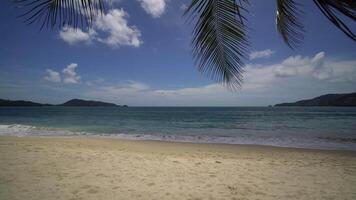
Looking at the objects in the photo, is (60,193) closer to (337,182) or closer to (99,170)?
(99,170)

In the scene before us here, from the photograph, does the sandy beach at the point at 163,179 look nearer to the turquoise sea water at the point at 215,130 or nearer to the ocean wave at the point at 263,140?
the ocean wave at the point at 263,140

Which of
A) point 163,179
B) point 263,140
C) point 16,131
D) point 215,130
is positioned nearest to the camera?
point 163,179

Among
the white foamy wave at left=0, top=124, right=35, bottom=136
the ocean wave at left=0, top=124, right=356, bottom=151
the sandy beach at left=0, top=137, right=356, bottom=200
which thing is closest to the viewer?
the sandy beach at left=0, top=137, right=356, bottom=200

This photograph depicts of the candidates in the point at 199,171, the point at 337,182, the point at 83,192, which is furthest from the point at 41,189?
the point at 337,182

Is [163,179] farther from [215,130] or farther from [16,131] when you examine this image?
[16,131]

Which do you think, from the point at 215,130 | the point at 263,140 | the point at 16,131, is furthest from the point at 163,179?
the point at 16,131

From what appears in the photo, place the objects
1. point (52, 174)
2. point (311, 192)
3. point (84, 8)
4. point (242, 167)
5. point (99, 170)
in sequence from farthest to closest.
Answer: point (242, 167) < point (99, 170) < point (52, 174) < point (311, 192) < point (84, 8)

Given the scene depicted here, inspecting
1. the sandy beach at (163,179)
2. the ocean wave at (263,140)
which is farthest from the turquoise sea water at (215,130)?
the sandy beach at (163,179)

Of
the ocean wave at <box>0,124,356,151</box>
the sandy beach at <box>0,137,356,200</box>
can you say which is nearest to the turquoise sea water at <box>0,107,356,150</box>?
the ocean wave at <box>0,124,356,151</box>

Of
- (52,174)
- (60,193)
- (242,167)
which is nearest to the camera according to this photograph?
(60,193)

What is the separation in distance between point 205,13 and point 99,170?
5.44 meters

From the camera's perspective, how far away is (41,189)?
15.0 feet

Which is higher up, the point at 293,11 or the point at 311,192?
the point at 293,11

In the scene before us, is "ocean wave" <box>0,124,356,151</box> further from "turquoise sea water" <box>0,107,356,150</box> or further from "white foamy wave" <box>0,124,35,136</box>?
"white foamy wave" <box>0,124,35,136</box>
